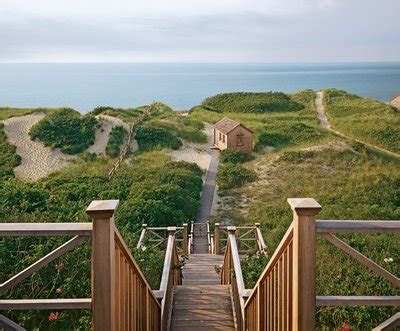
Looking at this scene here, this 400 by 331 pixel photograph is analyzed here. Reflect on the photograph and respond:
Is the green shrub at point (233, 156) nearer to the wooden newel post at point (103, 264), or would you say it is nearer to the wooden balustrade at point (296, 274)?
the wooden balustrade at point (296, 274)

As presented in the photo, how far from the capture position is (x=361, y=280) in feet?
21.0

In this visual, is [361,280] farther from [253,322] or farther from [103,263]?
[103,263]

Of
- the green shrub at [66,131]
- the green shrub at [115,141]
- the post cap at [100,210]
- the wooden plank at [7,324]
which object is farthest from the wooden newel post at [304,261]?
the green shrub at [66,131]

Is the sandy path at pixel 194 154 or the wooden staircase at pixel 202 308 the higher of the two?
the wooden staircase at pixel 202 308

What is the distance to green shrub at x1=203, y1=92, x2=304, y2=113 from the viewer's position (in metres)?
51.2

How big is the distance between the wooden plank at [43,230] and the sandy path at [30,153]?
22.6 meters

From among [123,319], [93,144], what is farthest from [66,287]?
[93,144]

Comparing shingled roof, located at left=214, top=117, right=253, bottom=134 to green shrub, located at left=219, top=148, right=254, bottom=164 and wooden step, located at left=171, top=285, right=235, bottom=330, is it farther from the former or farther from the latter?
wooden step, located at left=171, top=285, right=235, bottom=330

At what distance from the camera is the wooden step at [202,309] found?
595 centimetres

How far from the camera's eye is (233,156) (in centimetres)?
2911

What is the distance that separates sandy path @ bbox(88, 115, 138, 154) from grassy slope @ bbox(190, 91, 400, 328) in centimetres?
907

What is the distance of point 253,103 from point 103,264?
49960 mm

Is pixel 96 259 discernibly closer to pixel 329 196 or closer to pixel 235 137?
pixel 329 196

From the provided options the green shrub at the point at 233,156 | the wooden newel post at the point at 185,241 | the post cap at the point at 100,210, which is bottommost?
the wooden newel post at the point at 185,241
